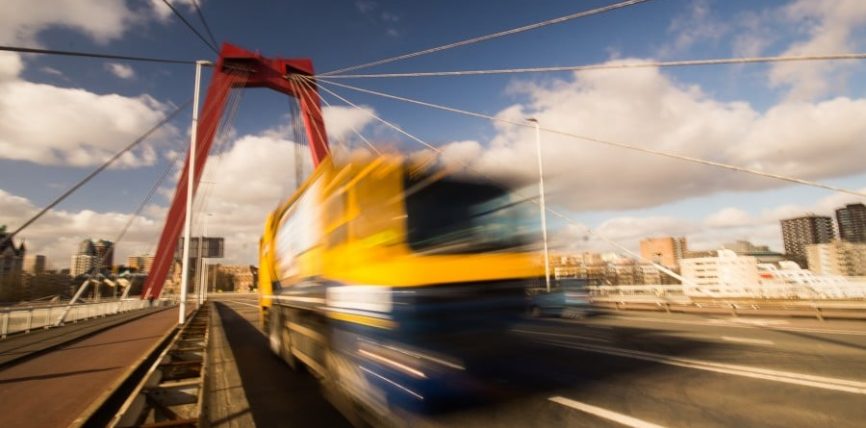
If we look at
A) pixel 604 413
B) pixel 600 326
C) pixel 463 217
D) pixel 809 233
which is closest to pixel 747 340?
pixel 600 326

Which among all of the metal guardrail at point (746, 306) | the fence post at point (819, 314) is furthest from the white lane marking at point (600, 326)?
the fence post at point (819, 314)

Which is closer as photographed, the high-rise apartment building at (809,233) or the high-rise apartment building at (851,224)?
the high-rise apartment building at (851,224)

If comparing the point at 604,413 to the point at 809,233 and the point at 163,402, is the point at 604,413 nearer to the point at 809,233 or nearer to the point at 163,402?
the point at 163,402

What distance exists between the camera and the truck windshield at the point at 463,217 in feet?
14.2

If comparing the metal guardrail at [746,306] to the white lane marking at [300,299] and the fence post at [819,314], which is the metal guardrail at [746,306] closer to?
the fence post at [819,314]

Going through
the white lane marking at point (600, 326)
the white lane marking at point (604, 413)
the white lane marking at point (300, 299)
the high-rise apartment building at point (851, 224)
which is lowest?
the white lane marking at point (600, 326)

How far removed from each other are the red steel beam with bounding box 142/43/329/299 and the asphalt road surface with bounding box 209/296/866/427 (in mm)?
13559

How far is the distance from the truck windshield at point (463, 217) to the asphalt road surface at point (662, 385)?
3.56 ft

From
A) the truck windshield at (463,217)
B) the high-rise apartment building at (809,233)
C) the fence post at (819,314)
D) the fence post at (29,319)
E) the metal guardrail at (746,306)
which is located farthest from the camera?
the high-rise apartment building at (809,233)

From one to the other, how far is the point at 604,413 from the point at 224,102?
21744mm

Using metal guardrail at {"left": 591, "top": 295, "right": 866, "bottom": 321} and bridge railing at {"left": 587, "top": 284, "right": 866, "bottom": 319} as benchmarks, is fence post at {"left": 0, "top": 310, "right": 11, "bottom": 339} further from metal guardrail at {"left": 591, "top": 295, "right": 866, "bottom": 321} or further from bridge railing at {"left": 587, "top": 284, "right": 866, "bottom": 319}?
metal guardrail at {"left": 591, "top": 295, "right": 866, "bottom": 321}

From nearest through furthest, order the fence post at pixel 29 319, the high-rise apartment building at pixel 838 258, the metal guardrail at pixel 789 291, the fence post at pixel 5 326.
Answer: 1. the fence post at pixel 5 326
2. the fence post at pixel 29 319
3. the metal guardrail at pixel 789 291
4. the high-rise apartment building at pixel 838 258

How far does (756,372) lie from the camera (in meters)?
6.43

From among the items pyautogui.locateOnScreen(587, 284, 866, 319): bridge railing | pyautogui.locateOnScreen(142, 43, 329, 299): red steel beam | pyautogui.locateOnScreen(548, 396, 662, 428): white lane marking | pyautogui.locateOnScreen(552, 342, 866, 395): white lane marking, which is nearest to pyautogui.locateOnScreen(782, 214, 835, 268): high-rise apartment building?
pyautogui.locateOnScreen(587, 284, 866, 319): bridge railing
